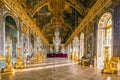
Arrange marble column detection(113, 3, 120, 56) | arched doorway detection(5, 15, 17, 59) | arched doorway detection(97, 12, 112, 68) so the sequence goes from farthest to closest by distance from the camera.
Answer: arched doorway detection(97, 12, 112, 68)
arched doorway detection(5, 15, 17, 59)
marble column detection(113, 3, 120, 56)

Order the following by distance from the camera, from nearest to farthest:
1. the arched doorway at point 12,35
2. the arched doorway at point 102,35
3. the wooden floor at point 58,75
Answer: the wooden floor at point 58,75
the arched doorway at point 12,35
the arched doorway at point 102,35

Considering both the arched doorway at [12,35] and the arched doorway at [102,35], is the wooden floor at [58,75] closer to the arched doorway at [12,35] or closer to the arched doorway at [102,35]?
the arched doorway at [102,35]

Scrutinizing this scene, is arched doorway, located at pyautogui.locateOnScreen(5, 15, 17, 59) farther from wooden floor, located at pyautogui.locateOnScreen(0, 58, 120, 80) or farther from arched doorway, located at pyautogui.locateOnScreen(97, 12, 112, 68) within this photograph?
arched doorway, located at pyautogui.locateOnScreen(97, 12, 112, 68)

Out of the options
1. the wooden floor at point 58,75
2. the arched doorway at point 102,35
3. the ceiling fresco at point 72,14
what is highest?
the ceiling fresco at point 72,14

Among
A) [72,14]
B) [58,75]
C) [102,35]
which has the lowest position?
[58,75]

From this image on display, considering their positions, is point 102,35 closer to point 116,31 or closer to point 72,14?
point 116,31

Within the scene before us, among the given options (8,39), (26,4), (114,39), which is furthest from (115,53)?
(26,4)

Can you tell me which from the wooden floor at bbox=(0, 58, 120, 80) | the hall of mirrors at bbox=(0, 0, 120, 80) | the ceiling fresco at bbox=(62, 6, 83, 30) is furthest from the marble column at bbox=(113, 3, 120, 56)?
the ceiling fresco at bbox=(62, 6, 83, 30)

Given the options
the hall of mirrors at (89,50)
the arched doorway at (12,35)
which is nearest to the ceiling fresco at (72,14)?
the hall of mirrors at (89,50)

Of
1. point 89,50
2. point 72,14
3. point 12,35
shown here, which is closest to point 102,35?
point 89,50

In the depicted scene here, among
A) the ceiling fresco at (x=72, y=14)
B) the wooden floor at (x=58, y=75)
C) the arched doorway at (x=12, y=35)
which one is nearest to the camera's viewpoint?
the wooden floor at (x=58, y=75)

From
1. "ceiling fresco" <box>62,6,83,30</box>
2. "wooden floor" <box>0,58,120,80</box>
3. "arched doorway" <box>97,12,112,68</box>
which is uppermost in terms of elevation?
"ceiling fresco" <box>62,6,83,30</box>

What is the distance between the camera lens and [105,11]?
38.0ft

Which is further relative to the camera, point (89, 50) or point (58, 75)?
point (89, 50)
